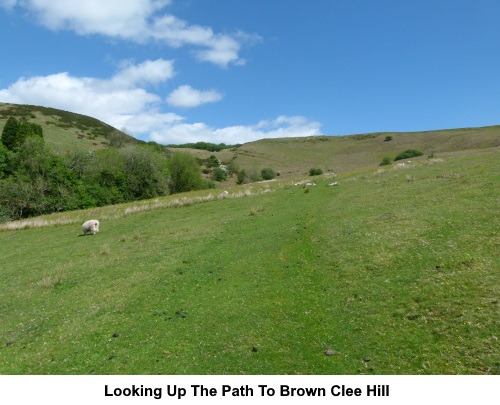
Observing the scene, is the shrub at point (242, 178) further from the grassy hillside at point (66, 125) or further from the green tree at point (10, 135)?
the green tree at point (10, 135)

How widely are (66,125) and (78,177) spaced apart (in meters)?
80.0

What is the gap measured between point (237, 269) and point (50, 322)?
23.3 feet

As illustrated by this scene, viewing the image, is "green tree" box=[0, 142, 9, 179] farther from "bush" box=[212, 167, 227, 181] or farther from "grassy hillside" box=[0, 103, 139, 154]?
"bush" box=[212, 167, 227, 181]

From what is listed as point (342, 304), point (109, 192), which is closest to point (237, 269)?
point (342, 304)

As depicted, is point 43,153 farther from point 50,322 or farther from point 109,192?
point 50,322

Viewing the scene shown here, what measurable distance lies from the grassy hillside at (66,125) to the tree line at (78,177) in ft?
88.3

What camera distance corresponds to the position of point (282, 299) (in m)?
11.5

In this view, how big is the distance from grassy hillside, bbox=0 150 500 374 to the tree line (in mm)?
41710

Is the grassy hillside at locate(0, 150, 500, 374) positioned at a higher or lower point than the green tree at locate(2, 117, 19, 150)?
lower

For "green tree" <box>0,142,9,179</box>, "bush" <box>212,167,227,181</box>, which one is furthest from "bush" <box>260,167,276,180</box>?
"green tree" <box>0,142,9,179</box>

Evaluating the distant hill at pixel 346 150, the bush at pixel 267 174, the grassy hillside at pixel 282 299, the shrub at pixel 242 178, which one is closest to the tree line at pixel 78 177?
the shrub at pixel 242 178

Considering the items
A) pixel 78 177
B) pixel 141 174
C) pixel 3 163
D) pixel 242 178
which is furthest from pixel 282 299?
pixel 242 178

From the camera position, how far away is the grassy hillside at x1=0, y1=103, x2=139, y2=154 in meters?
118

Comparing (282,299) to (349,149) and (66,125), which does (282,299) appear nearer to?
(349,149)
